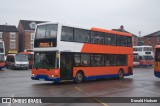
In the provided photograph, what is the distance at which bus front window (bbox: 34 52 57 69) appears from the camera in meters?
19.7

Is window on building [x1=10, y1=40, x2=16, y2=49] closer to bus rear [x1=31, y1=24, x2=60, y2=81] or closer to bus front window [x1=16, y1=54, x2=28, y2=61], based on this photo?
bus front window [x1=16, y1=54, x2=28, y2=61]

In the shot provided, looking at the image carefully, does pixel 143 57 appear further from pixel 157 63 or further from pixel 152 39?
pixel 152 39

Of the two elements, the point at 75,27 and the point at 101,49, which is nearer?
the point at 75,27

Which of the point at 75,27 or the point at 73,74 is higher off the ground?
the point at 75,27

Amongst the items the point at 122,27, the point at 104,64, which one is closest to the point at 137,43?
the point at 122,27

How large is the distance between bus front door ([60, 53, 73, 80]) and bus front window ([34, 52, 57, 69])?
1.81 ft

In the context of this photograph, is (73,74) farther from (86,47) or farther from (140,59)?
(140,59)

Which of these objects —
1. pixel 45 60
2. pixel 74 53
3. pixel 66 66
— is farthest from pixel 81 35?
pixel 45 60

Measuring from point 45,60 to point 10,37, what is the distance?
199ft

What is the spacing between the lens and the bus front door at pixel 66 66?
20.0m

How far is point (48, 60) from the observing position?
1991 centimetres

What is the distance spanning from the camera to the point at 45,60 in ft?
65.6

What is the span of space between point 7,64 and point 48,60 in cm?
2985

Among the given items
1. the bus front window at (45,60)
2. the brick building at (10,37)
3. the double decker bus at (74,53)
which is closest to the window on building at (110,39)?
the double decker bus at (74,53)
